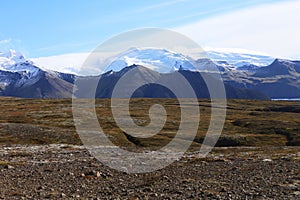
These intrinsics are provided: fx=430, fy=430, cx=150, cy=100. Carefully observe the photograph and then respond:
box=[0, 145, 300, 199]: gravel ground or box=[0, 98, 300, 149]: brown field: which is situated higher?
box=[0, 145, 300, 199]: gravel ground

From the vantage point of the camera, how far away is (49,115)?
134 metres

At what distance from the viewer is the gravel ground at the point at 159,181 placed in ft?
97.2

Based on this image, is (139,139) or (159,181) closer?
(159,181)

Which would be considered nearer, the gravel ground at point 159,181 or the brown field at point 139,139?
the gravel ground at point 159,181

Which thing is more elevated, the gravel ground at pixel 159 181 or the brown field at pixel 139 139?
the gravel ground at pixel 159 181

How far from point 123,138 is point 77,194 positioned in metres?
62.8

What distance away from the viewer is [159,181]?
117ft

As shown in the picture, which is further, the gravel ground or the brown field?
the brown field

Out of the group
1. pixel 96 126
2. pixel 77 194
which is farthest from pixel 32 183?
pixel 96 126

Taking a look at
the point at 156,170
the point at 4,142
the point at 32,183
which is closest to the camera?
the point at 32,183

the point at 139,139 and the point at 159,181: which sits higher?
the point at 159,181

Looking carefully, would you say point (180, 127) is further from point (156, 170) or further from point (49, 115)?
point (156, 170)

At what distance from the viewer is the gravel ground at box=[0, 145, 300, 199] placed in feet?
97.2

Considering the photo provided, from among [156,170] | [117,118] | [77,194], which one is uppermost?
[77,194]
